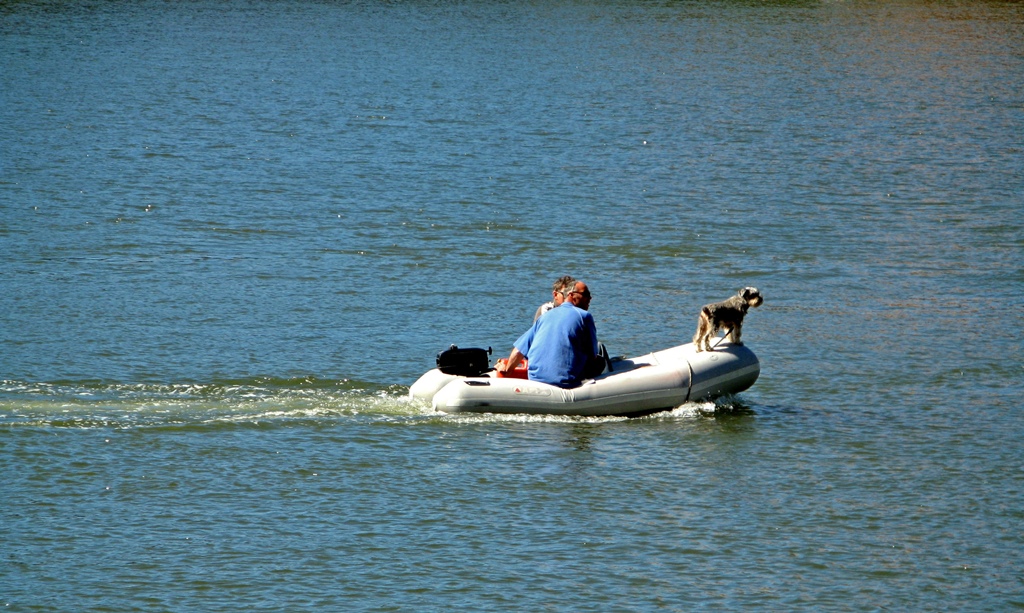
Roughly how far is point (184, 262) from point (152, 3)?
125ft

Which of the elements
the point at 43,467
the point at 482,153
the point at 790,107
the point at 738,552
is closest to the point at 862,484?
the point at 738,552

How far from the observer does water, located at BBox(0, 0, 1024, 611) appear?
9.13 m

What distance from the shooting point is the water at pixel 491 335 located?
913cm

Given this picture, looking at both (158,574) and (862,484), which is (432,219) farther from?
(158,574)

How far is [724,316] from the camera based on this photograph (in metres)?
12.3

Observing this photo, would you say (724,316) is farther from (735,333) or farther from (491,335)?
(491,335)

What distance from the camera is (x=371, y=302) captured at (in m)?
15.7

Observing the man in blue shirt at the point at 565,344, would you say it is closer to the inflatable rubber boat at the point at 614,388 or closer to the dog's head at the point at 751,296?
the inflatable rubber boat at the point at 614,388

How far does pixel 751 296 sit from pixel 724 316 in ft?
0.95

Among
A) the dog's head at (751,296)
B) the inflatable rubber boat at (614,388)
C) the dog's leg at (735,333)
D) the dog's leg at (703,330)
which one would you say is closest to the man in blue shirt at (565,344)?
the inflatable rubber boat at (614,388)

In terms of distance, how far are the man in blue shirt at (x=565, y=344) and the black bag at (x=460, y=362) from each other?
43cm

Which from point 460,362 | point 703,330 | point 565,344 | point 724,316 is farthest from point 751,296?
point 460,362

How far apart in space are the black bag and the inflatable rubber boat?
0.07 metres

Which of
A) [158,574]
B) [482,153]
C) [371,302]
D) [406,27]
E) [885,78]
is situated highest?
[406,27]
